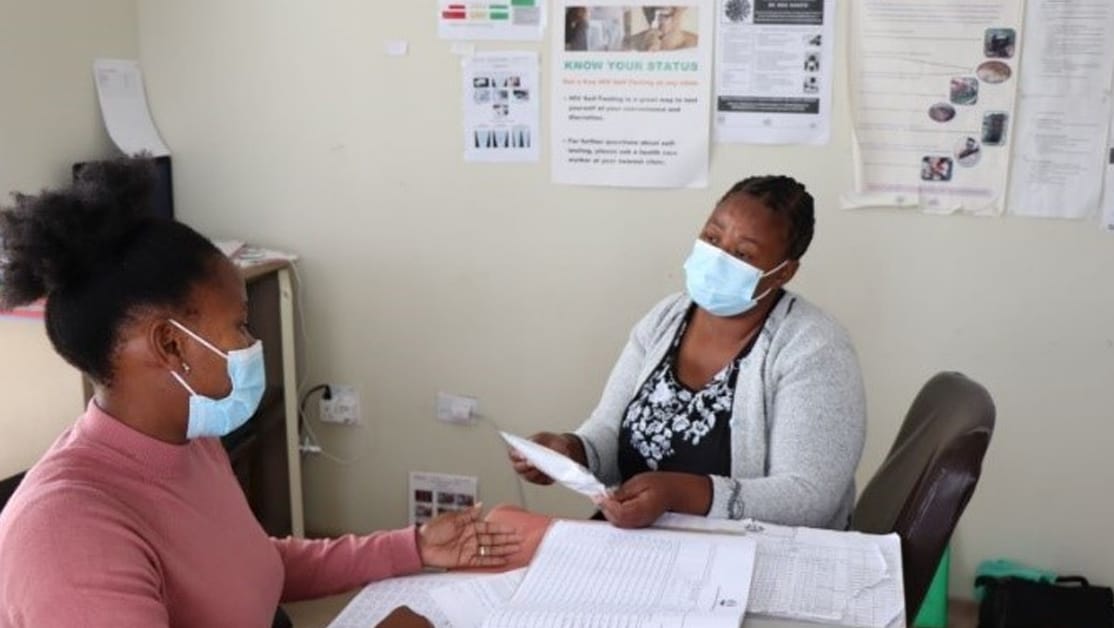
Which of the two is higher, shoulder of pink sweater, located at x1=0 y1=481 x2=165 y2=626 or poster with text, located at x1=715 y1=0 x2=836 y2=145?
poster with text, located at x1=715 y1=0 x2=836 y2=145

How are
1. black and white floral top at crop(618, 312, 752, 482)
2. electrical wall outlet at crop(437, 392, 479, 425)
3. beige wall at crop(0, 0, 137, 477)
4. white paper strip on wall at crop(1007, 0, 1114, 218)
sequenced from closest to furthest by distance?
black and white floral top at crop(618, 312, 752, 482)
beige wall at crop(0, 0, 137, 477)
white paper strip on wall at crop(1007, 0, 1114, 218)
electrical wall outlet at crop(437, 392, 479, 425)

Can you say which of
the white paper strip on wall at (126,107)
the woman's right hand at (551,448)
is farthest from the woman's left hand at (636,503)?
the white paper strip on wall at (126,107)

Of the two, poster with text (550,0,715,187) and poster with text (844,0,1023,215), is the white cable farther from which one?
poster with text (844,0,1023,215)

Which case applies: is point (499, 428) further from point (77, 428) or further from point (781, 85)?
point (77, 428)

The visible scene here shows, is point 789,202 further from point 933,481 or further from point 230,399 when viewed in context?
point 230,399

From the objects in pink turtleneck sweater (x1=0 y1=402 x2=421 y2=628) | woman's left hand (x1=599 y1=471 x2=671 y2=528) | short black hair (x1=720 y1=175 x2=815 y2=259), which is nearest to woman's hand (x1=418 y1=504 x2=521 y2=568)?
pink turtleneck sweater (x1=0 y1=402 x2=421 y2=628)

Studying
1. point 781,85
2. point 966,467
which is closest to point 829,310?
point 781,85

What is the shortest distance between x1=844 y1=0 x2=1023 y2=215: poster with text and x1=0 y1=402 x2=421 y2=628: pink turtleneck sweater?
1.65 meters

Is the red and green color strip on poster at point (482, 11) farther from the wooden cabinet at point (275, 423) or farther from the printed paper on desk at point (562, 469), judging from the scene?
the printed paper on desk at point (562, 469)

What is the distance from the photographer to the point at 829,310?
2666 mm

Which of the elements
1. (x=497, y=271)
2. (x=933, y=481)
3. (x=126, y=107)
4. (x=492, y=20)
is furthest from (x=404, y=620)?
(x=126, y=107)

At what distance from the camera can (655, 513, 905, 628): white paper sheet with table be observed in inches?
46.2

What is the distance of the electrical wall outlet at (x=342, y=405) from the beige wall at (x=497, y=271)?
3 cm

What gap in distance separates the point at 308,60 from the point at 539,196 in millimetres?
704
